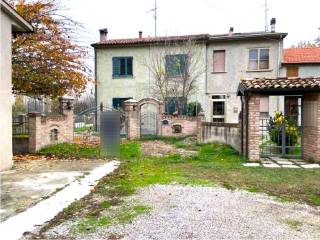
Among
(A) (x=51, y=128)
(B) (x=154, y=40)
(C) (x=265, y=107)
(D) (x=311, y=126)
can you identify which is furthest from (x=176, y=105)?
(D) (x=311, y=126)

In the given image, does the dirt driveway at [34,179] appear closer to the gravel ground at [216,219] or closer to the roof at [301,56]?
the gravel ground at [216,219]

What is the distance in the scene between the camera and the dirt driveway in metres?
6.04

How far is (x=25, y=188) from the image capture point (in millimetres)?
7180

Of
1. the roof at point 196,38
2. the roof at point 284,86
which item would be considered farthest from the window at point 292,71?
the roof at point 284,86

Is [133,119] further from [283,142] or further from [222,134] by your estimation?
[283,142]

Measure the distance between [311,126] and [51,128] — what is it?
10589mm

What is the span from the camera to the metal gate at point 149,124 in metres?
18.9

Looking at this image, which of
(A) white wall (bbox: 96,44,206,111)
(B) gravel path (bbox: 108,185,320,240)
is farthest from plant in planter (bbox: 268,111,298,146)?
(A) white wall (bbox: 96,44,206,111)

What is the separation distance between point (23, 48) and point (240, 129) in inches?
385

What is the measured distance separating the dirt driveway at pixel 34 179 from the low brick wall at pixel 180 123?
24.8 feet

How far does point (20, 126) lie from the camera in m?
13.9

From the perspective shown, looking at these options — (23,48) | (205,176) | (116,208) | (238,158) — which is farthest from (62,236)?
(23,48)

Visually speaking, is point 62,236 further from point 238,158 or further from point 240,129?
point 240,129

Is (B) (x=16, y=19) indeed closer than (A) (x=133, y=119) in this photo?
Yes
